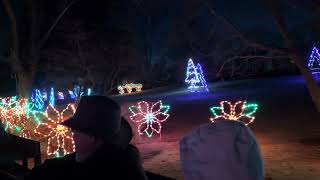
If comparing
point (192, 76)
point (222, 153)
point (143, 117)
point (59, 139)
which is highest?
point (192, 76)

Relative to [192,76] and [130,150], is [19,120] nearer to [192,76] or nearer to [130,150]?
[130,150]

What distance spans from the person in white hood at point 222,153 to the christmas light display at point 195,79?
3247 cm

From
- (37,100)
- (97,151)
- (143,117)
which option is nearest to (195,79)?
(37,100)

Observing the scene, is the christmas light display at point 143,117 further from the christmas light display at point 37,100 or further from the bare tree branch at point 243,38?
the christmas light display at point 37,100

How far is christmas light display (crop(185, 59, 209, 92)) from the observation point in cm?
3512

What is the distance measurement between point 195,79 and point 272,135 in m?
22.9

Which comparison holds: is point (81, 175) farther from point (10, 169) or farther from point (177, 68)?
point (177, 68)

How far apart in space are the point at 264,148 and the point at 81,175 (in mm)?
9976

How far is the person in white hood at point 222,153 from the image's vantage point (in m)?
1.81

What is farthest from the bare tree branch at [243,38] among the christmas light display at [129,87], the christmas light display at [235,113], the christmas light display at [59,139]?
the christmas light display at [129,87]

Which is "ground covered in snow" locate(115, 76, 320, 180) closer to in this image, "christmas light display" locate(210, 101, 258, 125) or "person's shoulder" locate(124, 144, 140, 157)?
"christmas light display" locate(210, 101, 258, 125)

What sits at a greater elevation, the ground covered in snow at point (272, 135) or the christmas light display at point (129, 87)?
the christmas light display at point (129, 87)

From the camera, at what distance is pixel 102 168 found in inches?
101

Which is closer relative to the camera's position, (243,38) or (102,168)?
(102,168)
